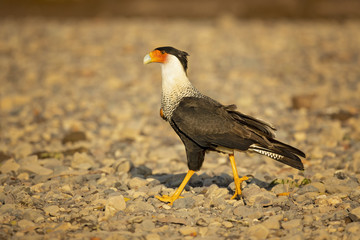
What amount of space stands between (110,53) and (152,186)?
11583 millimetres

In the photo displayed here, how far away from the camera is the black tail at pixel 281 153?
5.75m

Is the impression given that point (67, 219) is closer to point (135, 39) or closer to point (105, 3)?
point (135, 39)

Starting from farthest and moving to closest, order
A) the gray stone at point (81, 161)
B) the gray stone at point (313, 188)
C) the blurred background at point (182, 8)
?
1. the blurred background at point (182, 8)
2. the gray stone at point (81, 161)
3. the gray stone at point (313, 188)

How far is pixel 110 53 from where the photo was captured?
685 inches

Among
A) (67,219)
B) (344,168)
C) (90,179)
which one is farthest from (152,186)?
(344,168)

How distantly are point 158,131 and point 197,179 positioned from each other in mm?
3485

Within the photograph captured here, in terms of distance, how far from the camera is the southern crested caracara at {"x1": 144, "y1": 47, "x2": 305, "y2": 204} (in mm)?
5910

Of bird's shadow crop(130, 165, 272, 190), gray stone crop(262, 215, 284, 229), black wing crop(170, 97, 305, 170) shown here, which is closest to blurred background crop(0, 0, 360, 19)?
bird's shadow crop(130, 165, 272, 190)

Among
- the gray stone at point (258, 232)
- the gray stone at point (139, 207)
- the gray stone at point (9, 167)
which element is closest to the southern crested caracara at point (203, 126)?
the gray stone at point (139, 207)

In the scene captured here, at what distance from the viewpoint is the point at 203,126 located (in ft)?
19.5

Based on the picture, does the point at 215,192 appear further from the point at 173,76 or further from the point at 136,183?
the point at 173,76

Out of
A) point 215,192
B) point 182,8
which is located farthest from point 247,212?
point 182,8

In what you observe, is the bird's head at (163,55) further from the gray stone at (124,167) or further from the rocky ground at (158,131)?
the gray stone at (124,167)

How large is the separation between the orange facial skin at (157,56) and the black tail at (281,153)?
1.74 metres
